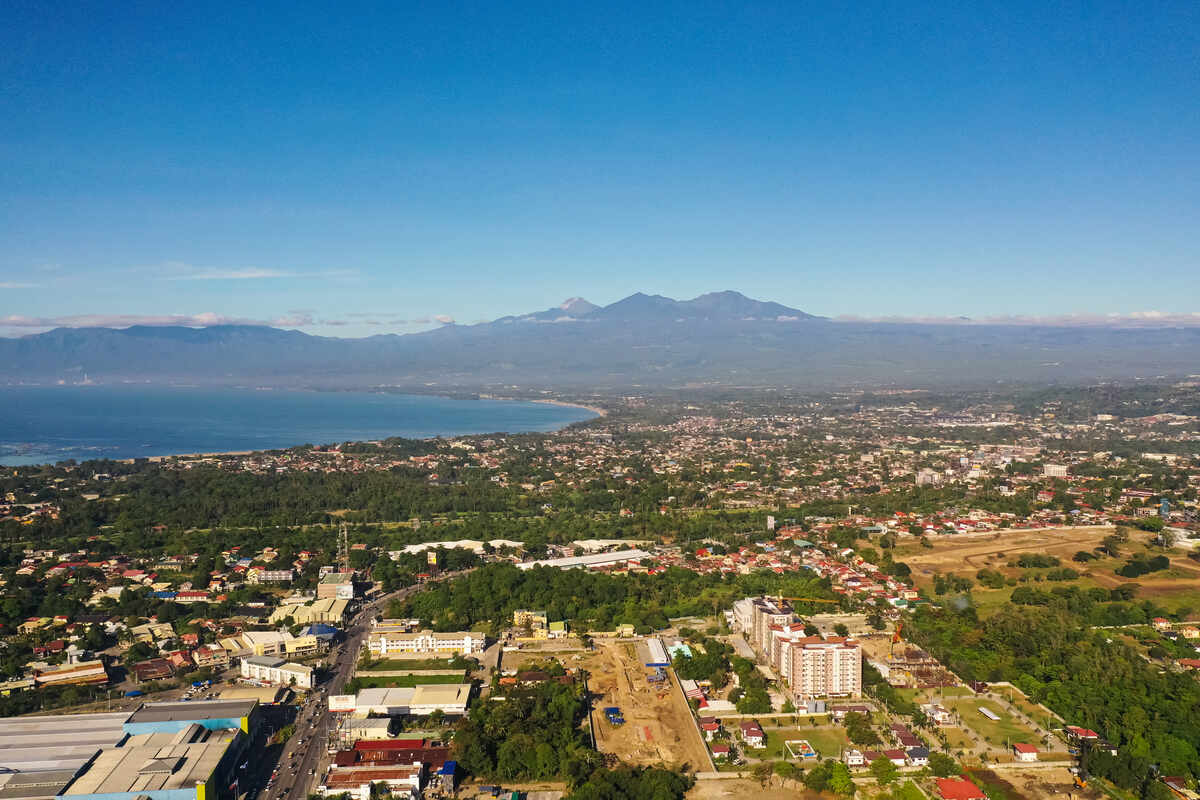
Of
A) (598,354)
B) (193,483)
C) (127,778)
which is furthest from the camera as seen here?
(598,354)

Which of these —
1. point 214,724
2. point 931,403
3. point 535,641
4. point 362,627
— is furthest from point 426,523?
point 931,403

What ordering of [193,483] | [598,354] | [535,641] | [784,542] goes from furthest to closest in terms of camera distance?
[598,354], [193,483], [784,542], [535,641]

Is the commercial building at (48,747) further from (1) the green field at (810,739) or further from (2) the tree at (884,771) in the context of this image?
(2) the tree at (884,771)

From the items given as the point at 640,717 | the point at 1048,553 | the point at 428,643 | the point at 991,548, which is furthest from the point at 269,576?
the point at 1048,553

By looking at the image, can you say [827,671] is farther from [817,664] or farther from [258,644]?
[258,644]

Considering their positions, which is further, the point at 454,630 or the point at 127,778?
the point at 454,630

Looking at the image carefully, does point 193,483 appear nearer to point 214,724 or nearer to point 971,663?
point 214,724

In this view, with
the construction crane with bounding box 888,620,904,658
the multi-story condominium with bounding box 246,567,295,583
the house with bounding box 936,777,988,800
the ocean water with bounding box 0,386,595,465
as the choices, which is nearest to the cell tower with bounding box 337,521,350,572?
the multi-story condominium with bounding box 246,567,295,583
